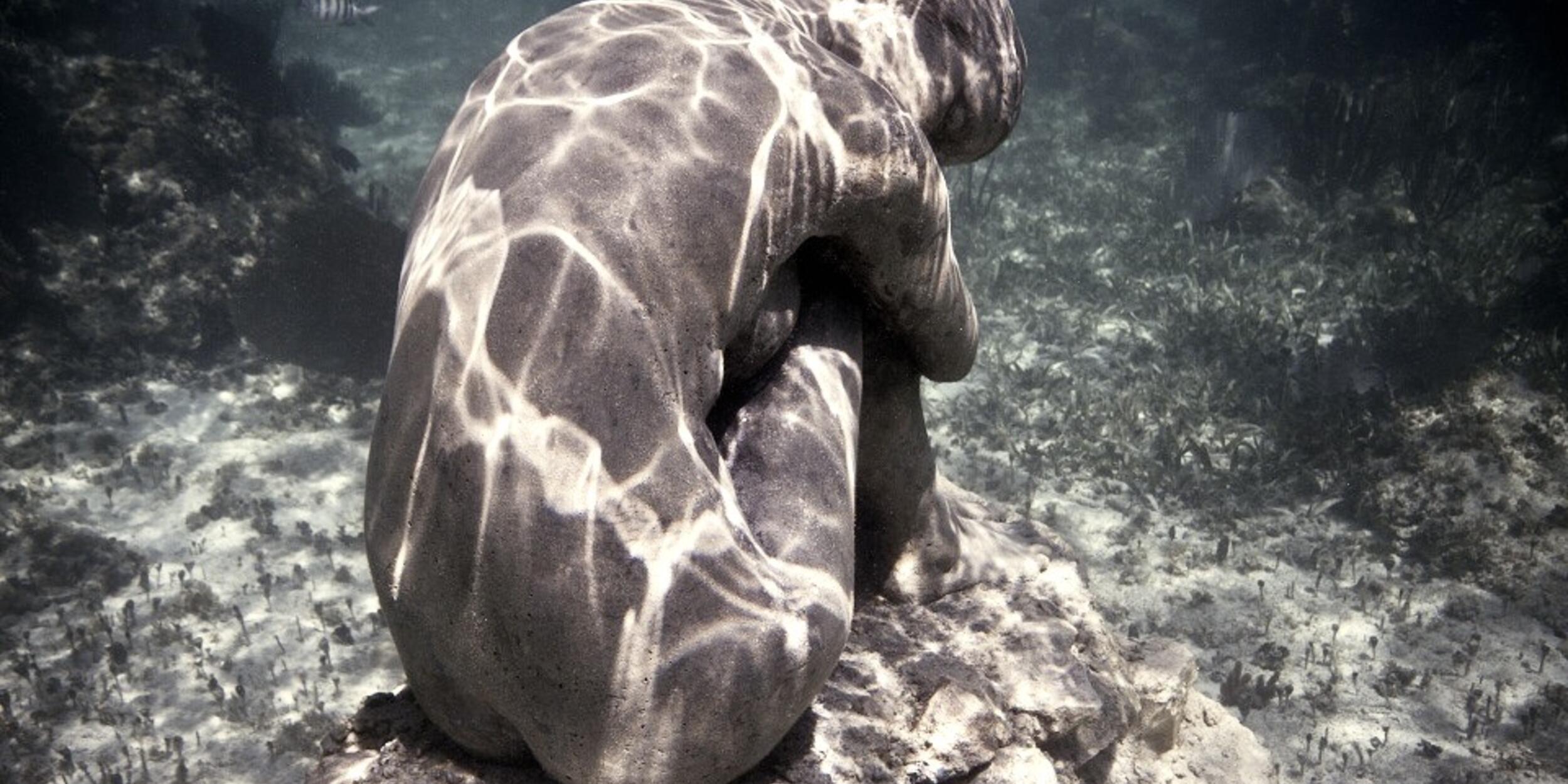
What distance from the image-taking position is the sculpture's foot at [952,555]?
12.3 ft

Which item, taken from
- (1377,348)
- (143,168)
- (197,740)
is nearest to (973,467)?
(1377,348)

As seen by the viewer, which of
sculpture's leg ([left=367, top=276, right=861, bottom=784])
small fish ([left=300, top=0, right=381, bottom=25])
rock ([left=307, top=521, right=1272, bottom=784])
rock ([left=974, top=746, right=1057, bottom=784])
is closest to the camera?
sculpture's leg ([left=367, top=276, right=861, bottom=784])

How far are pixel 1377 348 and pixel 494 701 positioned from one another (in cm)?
1249

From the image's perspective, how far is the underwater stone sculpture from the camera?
6.45 ft

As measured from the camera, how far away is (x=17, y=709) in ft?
22.4

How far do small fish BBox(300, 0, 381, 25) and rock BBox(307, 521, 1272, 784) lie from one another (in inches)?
564

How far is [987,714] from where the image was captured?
9.77 ft

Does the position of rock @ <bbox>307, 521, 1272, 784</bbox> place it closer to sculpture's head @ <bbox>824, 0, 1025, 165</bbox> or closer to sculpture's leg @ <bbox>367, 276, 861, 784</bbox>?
sculpture's leg @ <bbox>367, 276, 861, 784</bbox>

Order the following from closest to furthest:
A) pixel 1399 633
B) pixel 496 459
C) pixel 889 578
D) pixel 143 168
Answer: pixel 496 459
pixel 889 578
pixel 1399 633
pixel 143 168

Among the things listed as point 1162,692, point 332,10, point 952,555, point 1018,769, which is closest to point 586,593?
point 1018,769

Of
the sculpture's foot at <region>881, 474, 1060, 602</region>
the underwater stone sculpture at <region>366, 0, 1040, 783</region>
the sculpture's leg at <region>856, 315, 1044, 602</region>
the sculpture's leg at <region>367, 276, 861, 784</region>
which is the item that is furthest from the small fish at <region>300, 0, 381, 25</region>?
the sculpture's leg at <region>367, 276, 861, 784</region>

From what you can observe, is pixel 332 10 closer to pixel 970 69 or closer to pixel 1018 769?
pixel 970 69

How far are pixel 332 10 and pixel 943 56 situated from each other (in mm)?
13768

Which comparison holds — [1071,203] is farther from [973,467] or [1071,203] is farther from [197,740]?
[197,740]
